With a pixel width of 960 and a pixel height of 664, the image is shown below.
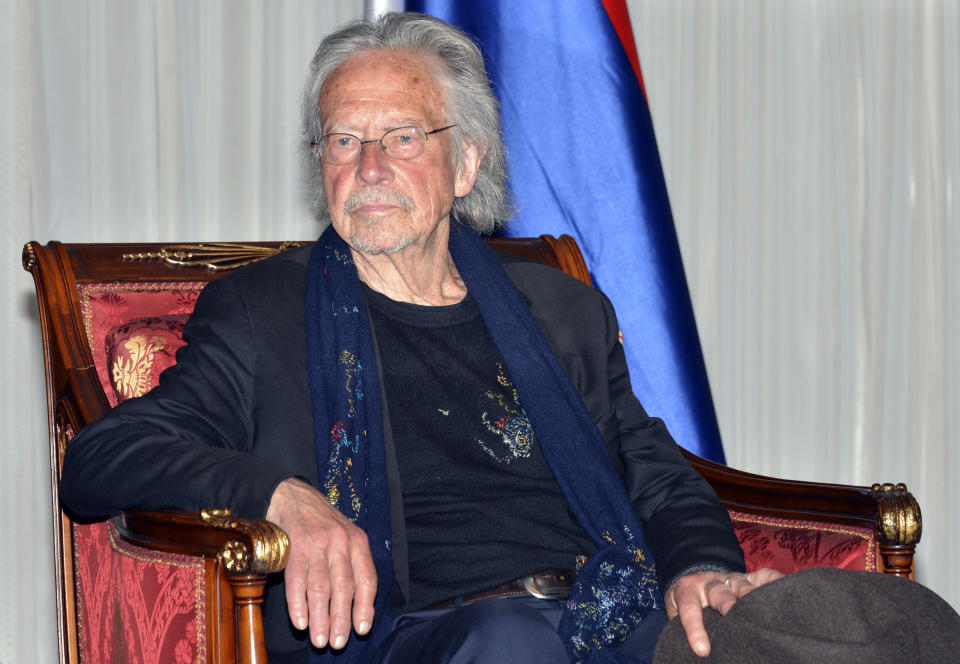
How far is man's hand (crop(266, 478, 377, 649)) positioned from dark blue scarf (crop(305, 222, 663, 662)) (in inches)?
8.6

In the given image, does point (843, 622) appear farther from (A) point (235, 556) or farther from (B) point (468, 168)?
(B) point (468, 168)

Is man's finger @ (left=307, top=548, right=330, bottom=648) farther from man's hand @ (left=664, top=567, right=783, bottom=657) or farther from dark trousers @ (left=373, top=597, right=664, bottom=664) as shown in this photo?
man's hand @ (left=664, top=567, right=783, bottom=657)

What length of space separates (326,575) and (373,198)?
81 centimetres

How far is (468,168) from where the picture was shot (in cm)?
220

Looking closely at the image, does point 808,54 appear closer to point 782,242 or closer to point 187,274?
point 782,242

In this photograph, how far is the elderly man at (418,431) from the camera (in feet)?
4.95

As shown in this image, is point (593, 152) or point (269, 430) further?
point (593, 152)

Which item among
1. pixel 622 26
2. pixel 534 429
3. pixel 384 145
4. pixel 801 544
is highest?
pixel 622 26

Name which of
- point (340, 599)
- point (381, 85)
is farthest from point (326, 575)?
point (381, 85)

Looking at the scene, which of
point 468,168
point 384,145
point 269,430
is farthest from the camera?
point 468,168

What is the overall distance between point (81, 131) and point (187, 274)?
1141mm

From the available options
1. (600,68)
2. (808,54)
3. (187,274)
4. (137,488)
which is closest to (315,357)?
(137,488)

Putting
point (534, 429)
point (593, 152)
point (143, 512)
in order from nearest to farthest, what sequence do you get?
point (143, 512) → point (534, 429) → point (593, 152)

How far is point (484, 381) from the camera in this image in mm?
1941
